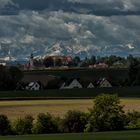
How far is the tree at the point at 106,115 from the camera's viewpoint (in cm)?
3981

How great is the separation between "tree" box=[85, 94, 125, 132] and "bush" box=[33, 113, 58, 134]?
2.38 m

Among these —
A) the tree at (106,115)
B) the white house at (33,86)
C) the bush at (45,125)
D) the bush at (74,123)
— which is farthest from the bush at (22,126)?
the white house at (33,86)

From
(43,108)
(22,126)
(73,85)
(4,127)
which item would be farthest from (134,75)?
(4,127)

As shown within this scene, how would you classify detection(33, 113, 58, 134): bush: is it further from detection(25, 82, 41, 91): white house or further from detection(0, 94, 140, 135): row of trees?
detection(25, 82, 41, 91): white house

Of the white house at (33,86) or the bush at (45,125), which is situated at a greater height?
the white house at (33,86)

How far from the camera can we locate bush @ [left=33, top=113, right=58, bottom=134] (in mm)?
39375

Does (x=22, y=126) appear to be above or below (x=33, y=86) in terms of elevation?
below

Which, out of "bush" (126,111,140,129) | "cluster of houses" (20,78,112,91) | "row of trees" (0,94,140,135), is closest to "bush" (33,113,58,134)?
"row of trees" (0,94,140,135)

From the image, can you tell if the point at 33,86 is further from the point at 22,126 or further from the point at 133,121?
the point at 22,126

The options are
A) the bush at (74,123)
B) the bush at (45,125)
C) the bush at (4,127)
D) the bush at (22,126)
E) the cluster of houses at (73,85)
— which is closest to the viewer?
the bush at (4,127)

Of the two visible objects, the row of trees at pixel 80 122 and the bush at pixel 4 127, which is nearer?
the bush at pixel 4 127

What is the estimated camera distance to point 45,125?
39688mm

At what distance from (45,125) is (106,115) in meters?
4.45

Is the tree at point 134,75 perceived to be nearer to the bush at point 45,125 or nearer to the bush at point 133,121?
the bush at point 133,121
